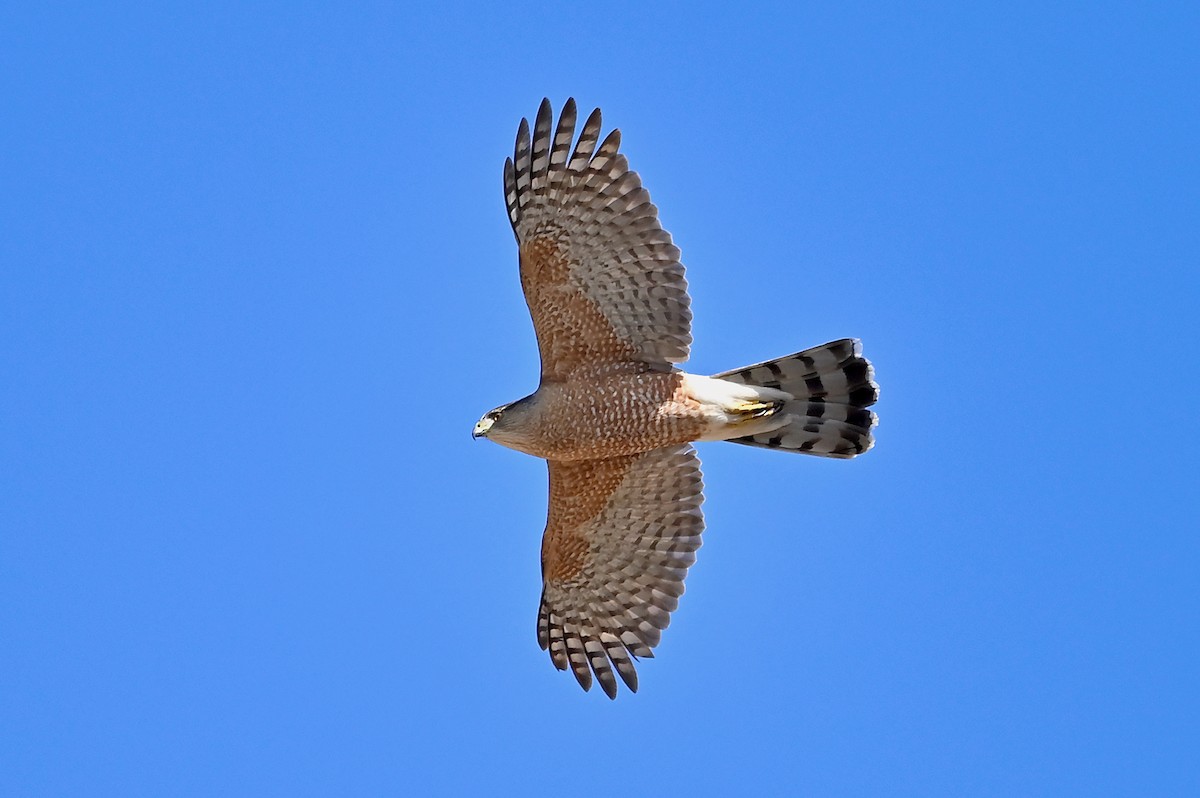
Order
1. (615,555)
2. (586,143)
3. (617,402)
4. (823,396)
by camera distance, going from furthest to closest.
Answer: (615,555), (823,396), (617,402), (586,143)

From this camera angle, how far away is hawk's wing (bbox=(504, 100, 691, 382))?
40.0 feet

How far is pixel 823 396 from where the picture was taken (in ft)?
42.5

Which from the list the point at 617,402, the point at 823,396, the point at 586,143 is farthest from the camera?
the point at 823,396

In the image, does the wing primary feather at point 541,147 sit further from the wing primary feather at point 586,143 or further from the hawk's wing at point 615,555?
the hawk's wing at point 615,555

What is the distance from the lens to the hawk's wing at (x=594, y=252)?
12188 mm

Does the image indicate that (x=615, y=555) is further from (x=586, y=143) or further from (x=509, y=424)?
(x=586, y=143)

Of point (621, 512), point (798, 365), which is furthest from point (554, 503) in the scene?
point (798, 365)

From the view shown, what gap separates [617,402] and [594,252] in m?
1.15

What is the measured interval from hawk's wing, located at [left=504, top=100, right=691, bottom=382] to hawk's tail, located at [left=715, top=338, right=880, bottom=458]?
76cm

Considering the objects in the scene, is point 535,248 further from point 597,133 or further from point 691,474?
point 691,474

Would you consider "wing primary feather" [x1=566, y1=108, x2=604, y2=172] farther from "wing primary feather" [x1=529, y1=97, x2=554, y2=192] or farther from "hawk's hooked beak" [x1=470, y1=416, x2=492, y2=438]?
"hawk's hooked beak" [x1=470, y1=416, x2=492, y2=438]

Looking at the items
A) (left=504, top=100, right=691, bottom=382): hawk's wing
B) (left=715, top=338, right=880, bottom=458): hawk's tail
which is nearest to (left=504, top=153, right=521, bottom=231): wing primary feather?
(left=504, top=100, right=691, bottom=382): hawk's wing

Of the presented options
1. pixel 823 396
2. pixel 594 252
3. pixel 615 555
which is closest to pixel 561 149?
pixel 594 252

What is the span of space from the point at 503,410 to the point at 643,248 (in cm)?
163
